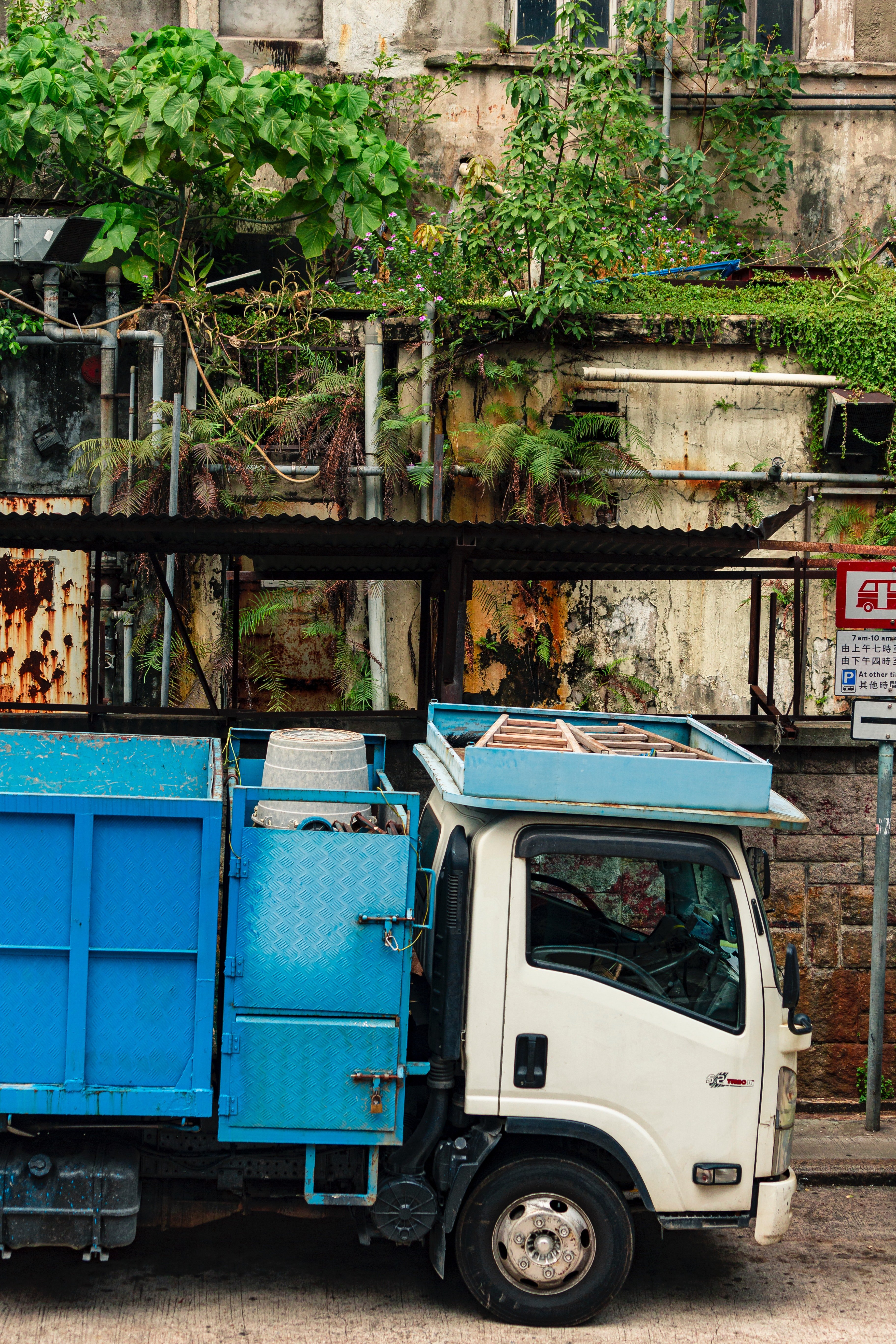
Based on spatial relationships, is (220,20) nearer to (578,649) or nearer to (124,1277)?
(578,649)

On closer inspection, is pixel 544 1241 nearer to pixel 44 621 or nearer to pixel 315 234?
pixel 44 621

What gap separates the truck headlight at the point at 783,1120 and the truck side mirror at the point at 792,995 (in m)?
0.19

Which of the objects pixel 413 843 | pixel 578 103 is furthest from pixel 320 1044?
pixel 578 103

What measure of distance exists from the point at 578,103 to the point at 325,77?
3005 mm

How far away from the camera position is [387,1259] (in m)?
5.77

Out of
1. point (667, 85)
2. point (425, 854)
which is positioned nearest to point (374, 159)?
point (667, 85)

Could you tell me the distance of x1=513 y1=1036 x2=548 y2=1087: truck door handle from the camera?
4.96 m

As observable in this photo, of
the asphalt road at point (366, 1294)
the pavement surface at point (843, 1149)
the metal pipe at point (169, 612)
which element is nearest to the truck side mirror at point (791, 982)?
the asphalt road at point (366, 1294)

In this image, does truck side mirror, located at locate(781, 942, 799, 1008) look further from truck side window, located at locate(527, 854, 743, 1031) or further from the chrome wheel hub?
the chrome wheel hub

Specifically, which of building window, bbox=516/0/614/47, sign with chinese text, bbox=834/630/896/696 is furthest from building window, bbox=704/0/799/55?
sign with chinese text, bbox=834/630/896/696

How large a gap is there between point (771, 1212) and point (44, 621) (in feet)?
26.9

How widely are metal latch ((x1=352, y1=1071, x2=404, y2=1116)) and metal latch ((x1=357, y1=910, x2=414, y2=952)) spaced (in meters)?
0.53

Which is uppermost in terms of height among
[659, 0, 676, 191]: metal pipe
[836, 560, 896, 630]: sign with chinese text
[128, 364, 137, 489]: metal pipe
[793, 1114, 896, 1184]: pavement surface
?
[659, 0, 676, 191]: metal pipe

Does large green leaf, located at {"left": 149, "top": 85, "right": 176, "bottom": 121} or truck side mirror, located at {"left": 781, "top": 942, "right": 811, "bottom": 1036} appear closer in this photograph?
truck side mirror, located at {"left": 781, "top": 942, "right": 811, "bottom": 1036}
